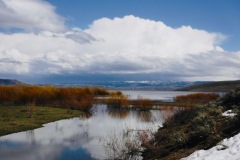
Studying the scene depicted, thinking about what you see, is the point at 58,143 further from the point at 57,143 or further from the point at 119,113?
the point at 119,113

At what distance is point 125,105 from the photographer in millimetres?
67000

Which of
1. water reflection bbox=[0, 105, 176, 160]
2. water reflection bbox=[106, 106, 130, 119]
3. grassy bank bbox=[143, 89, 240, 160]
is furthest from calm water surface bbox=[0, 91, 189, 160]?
water reflection bbox=[106, 106, 130, 119]

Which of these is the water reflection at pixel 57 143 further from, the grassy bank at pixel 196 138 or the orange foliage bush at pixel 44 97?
the orange foliage bush at pixel 44 97

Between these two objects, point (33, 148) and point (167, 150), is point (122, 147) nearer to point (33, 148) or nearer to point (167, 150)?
point (167, 150)

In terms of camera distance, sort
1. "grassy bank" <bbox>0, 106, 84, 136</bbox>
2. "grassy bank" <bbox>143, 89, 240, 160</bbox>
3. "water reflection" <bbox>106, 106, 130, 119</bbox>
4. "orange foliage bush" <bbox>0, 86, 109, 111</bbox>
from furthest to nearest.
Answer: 1. "orange foliage bush" <bbox>0, 86, 109, 111</bbox>
2. "water reflection" <bbox>106, 106, 130, 119</bbox>
3. "grassy bank" <bbox>0, 106, 84, 136</bbox>
4. "grassy bank" <bbox>143, 89, 240, 160</bbox>


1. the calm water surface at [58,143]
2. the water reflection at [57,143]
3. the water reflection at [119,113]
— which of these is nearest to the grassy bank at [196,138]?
the calm water surface at [58,143]

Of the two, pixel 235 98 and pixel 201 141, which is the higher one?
pixel 235 98

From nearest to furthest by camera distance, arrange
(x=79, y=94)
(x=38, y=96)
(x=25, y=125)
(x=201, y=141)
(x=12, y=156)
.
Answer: (x=201, y=141) < (x=12, y=156) < (x=25, y=125) < (x=38, y=96) < (x=79, y=94)

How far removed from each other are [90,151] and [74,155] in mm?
1532

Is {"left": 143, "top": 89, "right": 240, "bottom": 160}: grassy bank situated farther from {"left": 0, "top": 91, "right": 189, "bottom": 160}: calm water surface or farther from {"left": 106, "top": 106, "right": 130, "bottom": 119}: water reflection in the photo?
{"left": 106, "top": 106, "right": 130, "bottom": 119}: water reflection

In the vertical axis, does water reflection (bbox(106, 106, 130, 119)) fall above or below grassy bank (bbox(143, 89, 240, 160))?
below

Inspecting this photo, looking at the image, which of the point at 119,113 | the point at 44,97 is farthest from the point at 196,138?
the point at 44,97

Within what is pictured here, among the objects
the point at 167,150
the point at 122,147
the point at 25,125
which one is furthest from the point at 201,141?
the point at 25,125

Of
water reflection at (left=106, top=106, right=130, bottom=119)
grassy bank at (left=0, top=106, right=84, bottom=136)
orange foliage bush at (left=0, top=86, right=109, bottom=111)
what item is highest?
orange foliage bush at (left=0, top=86, right=109, bottom=111)
